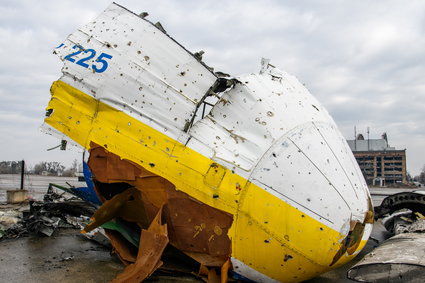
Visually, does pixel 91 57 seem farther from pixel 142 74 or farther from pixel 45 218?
pixel 45 218

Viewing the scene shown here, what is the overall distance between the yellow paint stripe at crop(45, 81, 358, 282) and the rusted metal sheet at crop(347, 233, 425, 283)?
1.06 feet

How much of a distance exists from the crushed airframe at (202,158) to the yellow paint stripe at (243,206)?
0.01 metres

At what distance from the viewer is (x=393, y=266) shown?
9.45ft

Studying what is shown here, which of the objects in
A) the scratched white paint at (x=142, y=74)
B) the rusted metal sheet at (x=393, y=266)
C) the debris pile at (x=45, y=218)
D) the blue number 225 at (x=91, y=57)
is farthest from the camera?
the debris pile at (x=45, y=218)

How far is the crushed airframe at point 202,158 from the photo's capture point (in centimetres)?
329

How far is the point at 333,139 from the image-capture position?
3.82 m

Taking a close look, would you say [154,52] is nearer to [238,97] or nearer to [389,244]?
[238,97]

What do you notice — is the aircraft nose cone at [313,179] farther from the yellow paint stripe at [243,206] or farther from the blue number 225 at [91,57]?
the blue number 225 at [91,57]

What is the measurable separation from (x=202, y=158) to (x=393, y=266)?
1.95m

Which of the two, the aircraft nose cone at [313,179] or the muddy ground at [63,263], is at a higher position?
the aircraft nose cone at [313,179]

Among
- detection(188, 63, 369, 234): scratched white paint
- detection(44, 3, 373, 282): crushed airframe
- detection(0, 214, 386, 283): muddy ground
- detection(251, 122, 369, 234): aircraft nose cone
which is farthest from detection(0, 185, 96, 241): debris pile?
detection(251, 122, 369, 234): aircraft nose cone

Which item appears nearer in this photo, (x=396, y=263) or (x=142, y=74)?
(x=396, y=263)

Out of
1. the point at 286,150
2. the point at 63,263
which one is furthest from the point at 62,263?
the point at 286,150

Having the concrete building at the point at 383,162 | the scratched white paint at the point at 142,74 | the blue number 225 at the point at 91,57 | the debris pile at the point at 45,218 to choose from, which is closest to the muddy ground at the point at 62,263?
the debris pile at the point at 45,218
